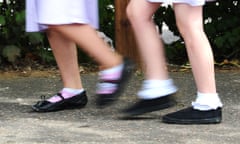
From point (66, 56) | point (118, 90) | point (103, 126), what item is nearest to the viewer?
point (118, 90)

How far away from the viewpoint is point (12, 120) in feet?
13.4

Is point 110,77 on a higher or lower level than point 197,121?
higher

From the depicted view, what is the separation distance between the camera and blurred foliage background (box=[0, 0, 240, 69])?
584cm

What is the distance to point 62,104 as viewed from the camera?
429 centimetres

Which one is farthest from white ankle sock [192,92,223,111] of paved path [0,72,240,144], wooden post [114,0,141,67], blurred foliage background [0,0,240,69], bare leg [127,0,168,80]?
blurred foliage background [0,0,240,69]

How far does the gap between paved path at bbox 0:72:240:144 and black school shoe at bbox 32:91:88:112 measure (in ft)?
0.14

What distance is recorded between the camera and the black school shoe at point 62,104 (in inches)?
167

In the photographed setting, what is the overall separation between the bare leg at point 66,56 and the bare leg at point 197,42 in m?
0.78

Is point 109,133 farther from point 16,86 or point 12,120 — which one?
point 16,86

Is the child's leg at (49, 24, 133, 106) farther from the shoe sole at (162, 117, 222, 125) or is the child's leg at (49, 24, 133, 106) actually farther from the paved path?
the shoe sole at (162, 117, 222, 125)

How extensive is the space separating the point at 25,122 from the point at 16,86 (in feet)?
4.28

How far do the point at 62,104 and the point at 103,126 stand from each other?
1.66 ft

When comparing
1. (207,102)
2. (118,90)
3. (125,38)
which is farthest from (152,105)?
(125,38)

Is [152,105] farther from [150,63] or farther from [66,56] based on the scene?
[66,56]
